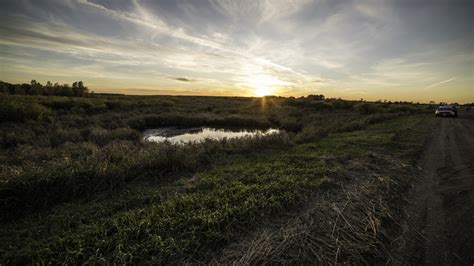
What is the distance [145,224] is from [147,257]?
750 mm

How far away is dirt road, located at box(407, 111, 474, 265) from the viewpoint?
303cm

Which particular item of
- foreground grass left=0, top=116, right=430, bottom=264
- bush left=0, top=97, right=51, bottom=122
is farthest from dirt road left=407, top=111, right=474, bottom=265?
bush left=0, top=97, right=51, bottom=122

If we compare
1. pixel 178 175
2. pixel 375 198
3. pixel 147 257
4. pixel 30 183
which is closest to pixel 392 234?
pixel 375 198

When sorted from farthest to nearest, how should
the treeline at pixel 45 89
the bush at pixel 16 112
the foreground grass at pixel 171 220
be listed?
the treeline at pixel 45 89
the bush at pixel 16 112
the foreground grass at pixel 171 220

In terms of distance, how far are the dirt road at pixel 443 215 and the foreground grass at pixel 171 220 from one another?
1730 mm

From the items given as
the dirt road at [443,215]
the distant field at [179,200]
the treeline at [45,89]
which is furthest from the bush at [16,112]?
the treeline at [45,89]

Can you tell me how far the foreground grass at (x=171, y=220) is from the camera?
2975 mm

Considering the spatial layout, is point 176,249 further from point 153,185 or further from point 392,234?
point 392,234

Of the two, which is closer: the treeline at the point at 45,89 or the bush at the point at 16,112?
the bush at the point at 16,112

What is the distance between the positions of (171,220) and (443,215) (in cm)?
519

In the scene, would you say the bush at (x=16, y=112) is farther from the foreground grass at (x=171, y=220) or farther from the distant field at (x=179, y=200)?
the foreground grass at (x=171, y=220)

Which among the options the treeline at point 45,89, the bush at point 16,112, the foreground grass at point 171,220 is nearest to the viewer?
the foreground grass at point 171,220

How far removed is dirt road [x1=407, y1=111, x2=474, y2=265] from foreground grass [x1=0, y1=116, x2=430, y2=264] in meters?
1.73

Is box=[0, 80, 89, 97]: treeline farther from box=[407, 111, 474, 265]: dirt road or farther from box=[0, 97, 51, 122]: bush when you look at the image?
box=[407, 111, 474, 265]: dirt road
